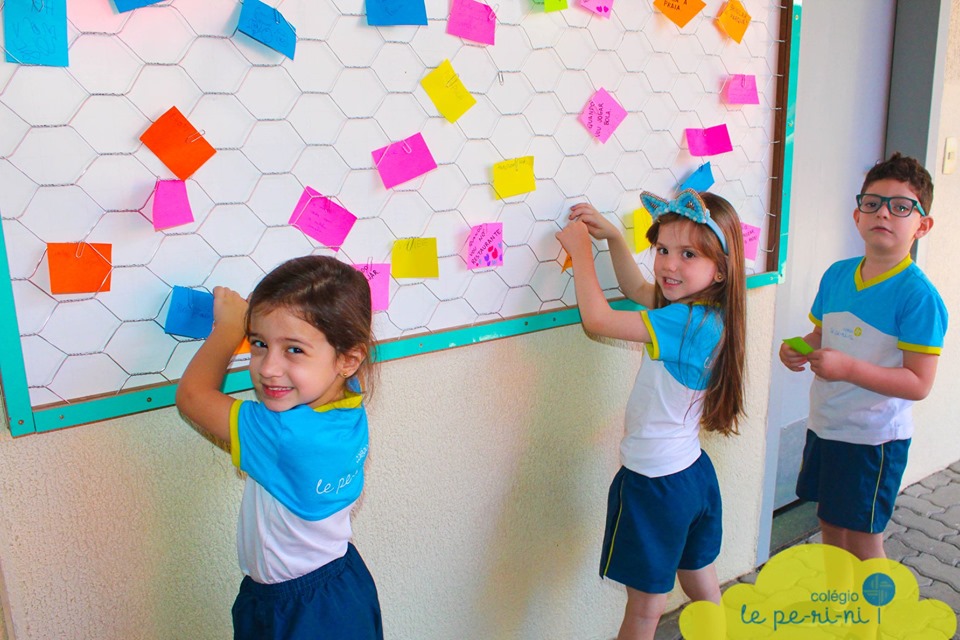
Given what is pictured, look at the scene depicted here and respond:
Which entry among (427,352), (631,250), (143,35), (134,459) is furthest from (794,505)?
(143,35)

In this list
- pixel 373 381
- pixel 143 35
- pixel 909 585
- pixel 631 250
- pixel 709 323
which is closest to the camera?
pixel 143 35

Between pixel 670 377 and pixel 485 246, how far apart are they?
1.39 feet

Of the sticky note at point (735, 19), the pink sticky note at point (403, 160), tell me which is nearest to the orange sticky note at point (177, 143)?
the pink sticky note at point (403, 160)

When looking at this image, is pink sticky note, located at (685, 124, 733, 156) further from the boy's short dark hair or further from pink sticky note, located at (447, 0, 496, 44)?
pink sticky note, located at (447, 0, 496, 44)

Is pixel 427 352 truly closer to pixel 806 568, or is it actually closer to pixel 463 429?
pixel 463 429

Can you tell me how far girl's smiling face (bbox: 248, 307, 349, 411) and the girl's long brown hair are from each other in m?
0.72

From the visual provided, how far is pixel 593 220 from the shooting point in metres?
1.42

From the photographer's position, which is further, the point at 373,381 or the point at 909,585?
the point at 909,585

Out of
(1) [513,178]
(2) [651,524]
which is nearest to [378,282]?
(1) [513,178]

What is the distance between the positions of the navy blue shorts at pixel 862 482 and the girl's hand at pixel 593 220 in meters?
0.73

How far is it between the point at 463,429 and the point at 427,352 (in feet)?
0.61

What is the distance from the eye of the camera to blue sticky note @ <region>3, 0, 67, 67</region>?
86 centimetres

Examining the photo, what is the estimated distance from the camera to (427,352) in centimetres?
129

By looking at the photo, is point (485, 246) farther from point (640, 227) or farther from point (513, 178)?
point (640, 227)
